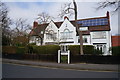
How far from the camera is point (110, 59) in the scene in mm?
22203

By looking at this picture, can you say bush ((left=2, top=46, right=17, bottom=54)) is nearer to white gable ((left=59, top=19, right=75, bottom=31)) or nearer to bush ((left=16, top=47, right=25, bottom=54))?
bush ((left=16, top=47, right=25, bottom=54))

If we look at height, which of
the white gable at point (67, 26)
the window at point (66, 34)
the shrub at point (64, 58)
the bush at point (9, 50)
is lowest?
the shrub at point (64, 58)

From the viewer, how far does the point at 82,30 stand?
144 ft

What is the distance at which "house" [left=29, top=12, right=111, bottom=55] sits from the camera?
3988 centimetres

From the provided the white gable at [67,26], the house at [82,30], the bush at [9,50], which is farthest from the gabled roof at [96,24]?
the bush at [9,50]

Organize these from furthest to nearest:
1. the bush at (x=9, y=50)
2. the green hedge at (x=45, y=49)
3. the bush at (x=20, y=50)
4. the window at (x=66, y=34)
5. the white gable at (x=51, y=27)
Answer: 1. the white gable at (x=51, y=27)
2. the window at (x=66, y=34)
3. the bush at (x=9, y=50)
4. the bush at (x=20, y=50)
5. the green hedge at (x=45, y=49)

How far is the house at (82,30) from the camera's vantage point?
39.9 meters

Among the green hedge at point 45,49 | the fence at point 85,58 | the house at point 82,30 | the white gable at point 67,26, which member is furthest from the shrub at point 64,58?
the white gable at point 67,26

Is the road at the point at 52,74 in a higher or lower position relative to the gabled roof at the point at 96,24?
lower

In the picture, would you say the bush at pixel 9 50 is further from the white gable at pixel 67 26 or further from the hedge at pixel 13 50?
the white gable at pixel 67 26

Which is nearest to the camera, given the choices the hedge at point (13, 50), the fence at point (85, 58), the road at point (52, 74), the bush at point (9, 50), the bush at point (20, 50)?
the road at point (52, 74)

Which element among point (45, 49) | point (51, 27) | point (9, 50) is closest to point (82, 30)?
point (51, 27)

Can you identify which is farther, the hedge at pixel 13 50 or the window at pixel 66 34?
the window at pixel 66 34

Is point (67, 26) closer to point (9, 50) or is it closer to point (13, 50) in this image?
point (13, 50)
